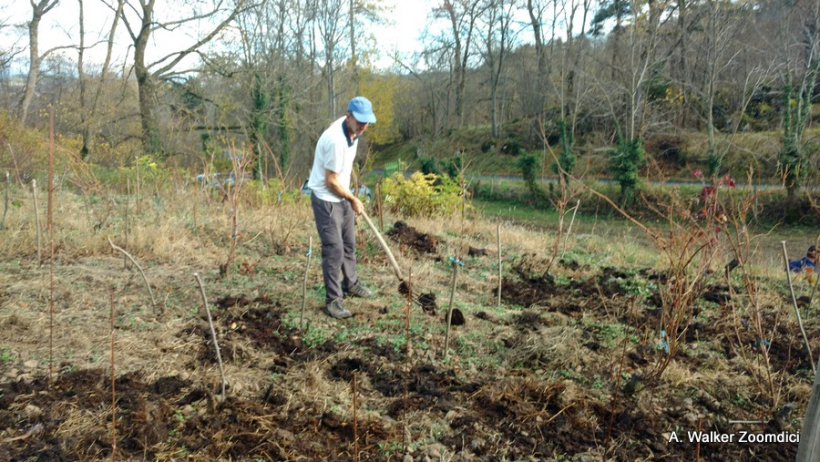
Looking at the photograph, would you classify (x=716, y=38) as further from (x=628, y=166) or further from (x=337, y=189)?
(x=337, y=189)

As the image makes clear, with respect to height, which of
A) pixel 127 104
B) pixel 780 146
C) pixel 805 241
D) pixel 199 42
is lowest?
pixel 805 241

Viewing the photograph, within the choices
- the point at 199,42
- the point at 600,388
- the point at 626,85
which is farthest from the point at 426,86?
the point at 600,388

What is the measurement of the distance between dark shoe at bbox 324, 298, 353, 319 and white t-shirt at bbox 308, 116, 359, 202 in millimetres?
747

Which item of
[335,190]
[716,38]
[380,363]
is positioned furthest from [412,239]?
[716,38]

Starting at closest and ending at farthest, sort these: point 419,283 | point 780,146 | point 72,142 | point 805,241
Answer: point 419,283, point 805,241, point 72,142, point 780,146

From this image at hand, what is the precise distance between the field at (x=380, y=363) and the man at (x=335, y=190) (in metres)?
0.26

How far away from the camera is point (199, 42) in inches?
661

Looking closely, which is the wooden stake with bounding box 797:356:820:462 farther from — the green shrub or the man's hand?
the green shrub

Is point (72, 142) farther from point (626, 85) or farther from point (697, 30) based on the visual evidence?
point (697, 30)

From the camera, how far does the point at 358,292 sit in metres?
4.27

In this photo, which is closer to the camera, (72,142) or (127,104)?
(72,142)

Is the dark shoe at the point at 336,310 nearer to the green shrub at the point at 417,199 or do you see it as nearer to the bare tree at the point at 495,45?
the green shrub at the point at 417,199

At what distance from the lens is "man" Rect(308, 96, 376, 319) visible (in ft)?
12.0

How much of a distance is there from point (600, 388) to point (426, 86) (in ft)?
113
